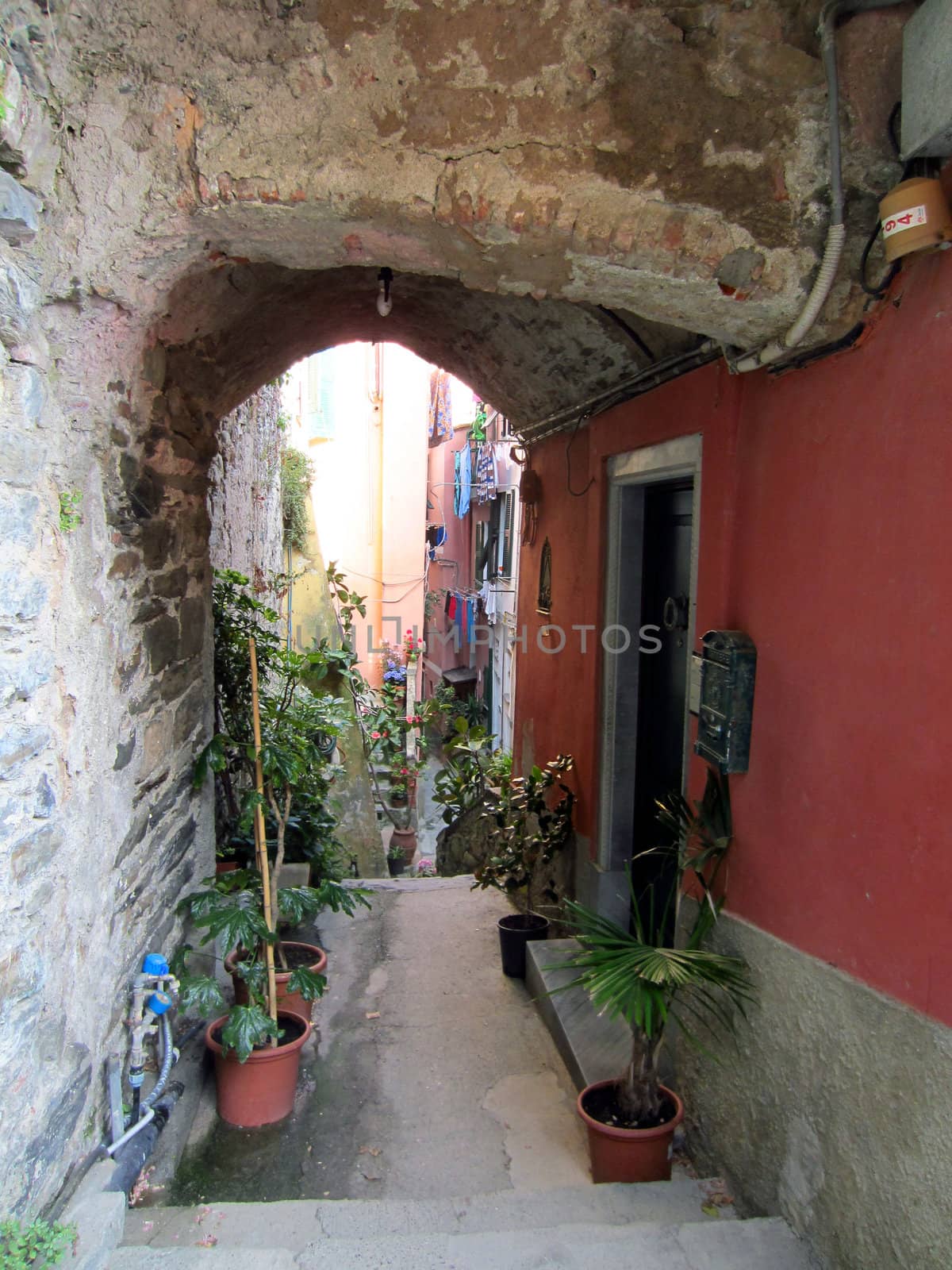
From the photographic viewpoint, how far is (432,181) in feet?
6.86

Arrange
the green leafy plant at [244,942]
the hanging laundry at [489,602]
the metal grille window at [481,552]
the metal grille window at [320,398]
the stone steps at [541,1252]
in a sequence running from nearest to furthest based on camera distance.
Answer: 1. the stone steps at [541,1252]
2. the green leafy plant at [244,942]
3. the hanging laundry at [489,602]
4. the metal grille window at [320,398]
5. the metal grille window at [481,552]

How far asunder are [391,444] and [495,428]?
183 cm

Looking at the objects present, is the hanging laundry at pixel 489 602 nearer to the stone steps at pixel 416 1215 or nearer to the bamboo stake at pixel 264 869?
the bamboo stake at pixel 264 869

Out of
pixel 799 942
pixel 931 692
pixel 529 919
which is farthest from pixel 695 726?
pixel 529 919

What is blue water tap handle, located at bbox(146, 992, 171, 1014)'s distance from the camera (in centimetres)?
259

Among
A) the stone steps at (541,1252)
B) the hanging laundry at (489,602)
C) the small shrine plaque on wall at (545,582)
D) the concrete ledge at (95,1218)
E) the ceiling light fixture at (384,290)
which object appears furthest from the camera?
the hanging laundry at (489,602)

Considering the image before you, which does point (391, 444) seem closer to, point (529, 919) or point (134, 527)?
point (529, 919)

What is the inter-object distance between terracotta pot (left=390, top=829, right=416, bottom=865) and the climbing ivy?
12.7 ft

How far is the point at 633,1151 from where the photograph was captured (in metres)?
2.71

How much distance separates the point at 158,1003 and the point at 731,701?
2019 mm

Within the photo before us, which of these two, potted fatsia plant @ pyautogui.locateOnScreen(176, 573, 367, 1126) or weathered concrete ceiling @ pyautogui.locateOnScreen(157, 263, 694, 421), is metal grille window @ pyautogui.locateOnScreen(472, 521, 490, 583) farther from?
potted fatsia plant @ pyautogui.locateOnScreen(176, 573, 367, 1126)

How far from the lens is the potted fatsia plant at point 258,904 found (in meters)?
2.97

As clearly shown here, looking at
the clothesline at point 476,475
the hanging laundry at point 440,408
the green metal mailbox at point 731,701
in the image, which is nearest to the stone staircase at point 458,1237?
the green metal mailbox at point 731,701

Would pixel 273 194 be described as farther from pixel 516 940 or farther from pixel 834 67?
pixel 516 940
